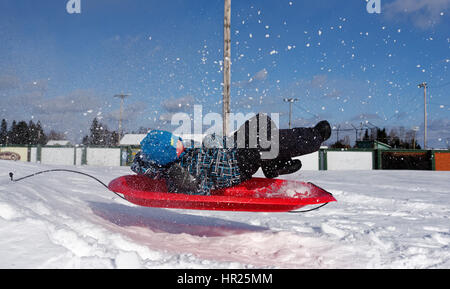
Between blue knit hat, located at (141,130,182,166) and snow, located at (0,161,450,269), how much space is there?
73 cm

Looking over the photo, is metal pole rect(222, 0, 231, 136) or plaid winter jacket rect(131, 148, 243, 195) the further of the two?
metal pole rect(222, 0, 231, 136)

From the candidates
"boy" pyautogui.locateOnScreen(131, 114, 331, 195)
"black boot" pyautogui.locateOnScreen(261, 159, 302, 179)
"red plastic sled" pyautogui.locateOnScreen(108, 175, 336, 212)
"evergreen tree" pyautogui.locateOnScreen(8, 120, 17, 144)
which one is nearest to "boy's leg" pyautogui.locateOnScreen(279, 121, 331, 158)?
"boy" pyautogui.locateOnScreen(131, 114, 331, 195)

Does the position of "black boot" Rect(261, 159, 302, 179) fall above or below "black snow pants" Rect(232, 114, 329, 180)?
below

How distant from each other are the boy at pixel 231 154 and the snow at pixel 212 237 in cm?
57

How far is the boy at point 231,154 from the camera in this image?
2.62 meters

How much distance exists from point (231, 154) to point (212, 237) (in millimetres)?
871

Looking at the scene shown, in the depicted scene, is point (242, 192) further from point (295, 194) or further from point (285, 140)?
point (285, 140)

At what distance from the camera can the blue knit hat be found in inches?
110

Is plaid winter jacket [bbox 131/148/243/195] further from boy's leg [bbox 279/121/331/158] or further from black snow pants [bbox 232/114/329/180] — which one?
boy's leg [bbox 279/121/331/158]

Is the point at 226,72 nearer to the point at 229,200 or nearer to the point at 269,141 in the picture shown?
the point at 269,141
